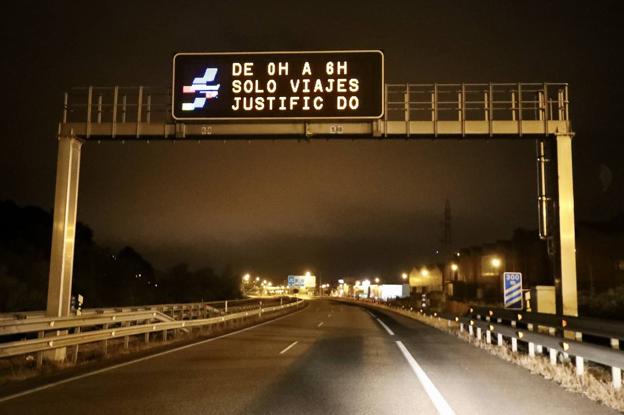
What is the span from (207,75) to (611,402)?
12441 millimetres

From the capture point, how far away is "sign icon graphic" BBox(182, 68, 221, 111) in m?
16.4

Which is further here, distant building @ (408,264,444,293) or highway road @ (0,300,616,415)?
distant building @ (408,264,444,293)

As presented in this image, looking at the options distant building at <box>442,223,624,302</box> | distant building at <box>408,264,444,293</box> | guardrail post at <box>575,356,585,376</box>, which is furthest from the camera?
distant building at <box>408,264,444,293</box>

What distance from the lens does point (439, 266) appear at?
107m

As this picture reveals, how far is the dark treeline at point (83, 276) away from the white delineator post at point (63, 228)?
52.9ft

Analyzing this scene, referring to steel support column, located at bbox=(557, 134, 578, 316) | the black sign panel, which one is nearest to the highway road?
steel support column, located at bbox=(557, 134, 578, 316)

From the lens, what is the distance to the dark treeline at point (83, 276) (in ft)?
119

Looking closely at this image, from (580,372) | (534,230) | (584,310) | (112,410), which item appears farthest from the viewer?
(534,230)

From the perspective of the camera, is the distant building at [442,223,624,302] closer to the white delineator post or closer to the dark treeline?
→ the white delineator post

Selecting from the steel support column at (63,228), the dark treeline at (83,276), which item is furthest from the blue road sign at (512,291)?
the dark treeline at (83,276)

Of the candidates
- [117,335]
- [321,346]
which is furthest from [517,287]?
[117,335]

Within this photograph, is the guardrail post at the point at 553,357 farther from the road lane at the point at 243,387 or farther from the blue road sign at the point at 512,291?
the blue road sign at the point at 512,291

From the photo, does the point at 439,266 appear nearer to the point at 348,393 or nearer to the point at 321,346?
the point at 321,346

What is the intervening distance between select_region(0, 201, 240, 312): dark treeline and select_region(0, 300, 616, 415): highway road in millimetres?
21868
